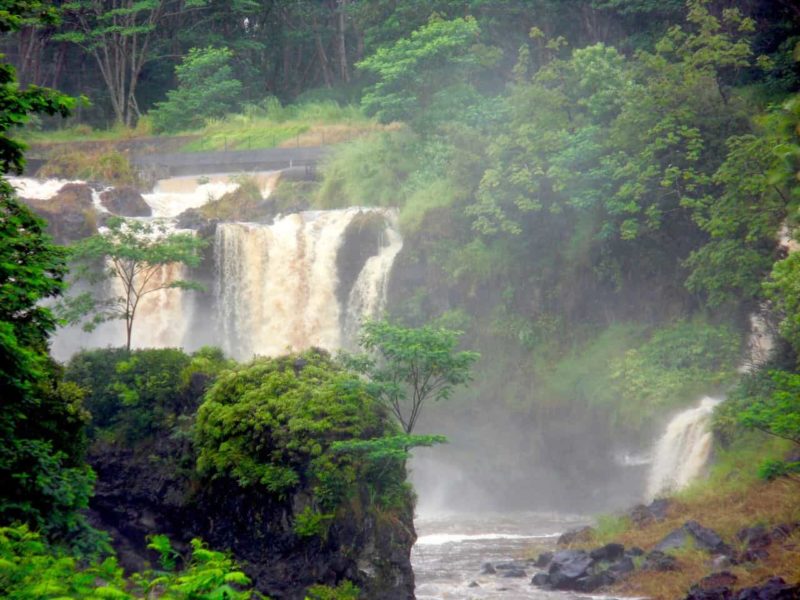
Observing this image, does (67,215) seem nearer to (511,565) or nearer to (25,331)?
(511,565)

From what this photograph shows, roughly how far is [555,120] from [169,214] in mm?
16258

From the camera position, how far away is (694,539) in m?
22.9

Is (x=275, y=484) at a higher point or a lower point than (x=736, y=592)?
higher

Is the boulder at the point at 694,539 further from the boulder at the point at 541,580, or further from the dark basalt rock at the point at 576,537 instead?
the dark basalt rock at the point at 576,537

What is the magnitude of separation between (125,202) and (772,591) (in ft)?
99.3

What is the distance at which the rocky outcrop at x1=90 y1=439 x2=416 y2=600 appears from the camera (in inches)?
784

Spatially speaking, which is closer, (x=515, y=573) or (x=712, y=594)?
(x=712, y=594)

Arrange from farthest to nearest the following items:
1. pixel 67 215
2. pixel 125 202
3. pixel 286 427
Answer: pixel 125 202 < pixel 67 215 < pixel 286 427

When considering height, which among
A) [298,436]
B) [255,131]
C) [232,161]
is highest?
[255,131]

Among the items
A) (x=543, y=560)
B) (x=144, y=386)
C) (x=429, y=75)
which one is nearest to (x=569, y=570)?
(x=543, y=560)

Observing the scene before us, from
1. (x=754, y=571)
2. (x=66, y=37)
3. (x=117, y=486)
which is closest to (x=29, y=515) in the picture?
(x=117, y=486)

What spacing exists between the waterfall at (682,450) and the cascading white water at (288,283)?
11478 mm

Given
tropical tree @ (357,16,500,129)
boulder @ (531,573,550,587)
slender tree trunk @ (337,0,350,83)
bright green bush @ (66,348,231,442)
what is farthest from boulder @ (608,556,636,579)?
slender tree trunk @ (337,0,350,83)

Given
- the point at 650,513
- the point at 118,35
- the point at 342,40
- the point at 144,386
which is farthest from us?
the point at 342,40
